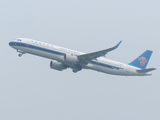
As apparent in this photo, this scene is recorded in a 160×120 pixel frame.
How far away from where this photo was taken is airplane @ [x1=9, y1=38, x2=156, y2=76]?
47.4 m

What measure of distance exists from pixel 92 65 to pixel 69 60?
4988 mm

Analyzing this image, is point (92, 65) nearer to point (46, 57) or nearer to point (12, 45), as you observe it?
point (46, 57)

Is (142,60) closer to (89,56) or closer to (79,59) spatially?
(89,56)

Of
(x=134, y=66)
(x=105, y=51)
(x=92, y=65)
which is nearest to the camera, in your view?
(x=105, y=51)

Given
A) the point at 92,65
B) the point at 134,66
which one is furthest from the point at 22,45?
the point at 134,66

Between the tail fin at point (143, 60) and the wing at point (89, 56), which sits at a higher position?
the tail fin at point (143, 60)

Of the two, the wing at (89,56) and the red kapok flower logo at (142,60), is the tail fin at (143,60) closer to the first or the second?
the red kapok flower logo at (142,60)

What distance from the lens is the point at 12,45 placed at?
48.0 meters

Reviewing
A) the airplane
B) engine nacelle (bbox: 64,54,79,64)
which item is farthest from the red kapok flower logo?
engine nacelle (bbox: 64,54,79,64)

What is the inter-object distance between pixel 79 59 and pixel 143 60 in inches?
546

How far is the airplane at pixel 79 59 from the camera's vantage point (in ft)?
156

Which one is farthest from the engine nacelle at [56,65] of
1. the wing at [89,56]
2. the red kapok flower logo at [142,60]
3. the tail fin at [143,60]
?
the red kapok flower logo at [142,60]

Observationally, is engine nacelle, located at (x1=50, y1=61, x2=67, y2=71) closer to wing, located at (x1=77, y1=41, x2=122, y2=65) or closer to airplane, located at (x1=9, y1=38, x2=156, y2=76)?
airplane, located at (x1=9, y1=38, x2=156, y2=76)

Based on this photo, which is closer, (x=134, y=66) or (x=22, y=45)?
(x=22, y=45)
